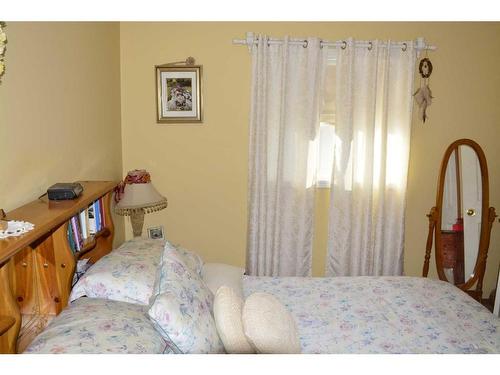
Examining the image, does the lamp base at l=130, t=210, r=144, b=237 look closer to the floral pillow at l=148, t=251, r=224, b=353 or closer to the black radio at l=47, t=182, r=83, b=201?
the black radio at l=47, t=182, r=83, b=201

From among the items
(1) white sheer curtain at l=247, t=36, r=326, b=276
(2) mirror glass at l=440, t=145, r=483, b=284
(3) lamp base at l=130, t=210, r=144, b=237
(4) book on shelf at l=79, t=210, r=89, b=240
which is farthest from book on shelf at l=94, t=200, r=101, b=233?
(2) mirror glass at l=440, t=145, r=483, b=284

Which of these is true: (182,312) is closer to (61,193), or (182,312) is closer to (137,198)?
(61,193)

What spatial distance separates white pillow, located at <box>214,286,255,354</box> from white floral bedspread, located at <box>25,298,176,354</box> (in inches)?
9.3

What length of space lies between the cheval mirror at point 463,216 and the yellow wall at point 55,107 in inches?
110

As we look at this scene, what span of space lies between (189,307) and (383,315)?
3.68 feet

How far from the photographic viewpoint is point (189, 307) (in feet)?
5.40

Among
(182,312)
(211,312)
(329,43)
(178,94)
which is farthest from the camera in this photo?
(178,94)

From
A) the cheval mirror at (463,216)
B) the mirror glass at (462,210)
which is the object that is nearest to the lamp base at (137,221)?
the cheval mirror at (463,216)

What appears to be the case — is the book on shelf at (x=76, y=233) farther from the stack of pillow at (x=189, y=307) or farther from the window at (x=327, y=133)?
the window at (x=327, y=133)

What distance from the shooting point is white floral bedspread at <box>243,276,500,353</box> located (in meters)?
1.95

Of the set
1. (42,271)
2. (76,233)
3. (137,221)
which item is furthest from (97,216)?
(137,221)

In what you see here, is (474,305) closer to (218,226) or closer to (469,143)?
(469,143)

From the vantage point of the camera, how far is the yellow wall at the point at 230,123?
3.58 metres
